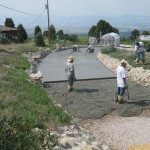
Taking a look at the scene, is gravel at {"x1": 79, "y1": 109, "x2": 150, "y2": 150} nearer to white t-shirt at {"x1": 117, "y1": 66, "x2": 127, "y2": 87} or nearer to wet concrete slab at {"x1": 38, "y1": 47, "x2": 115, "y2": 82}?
white t-shirt at {"x1": 117, "y1": 66, "x2": 127, "y2": 87}

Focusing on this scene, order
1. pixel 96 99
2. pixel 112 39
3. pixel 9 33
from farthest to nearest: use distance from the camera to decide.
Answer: pixel 9 33, pixel 112 39, pixel 96 99

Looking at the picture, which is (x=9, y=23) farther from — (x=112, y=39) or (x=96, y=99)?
(x=96, y=99)

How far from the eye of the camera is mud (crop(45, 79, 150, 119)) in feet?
47.6

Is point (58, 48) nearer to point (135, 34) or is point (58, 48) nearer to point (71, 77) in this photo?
point (71, 77)

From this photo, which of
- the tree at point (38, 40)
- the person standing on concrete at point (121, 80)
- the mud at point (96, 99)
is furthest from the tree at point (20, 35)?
the person standing on concrete at point (121, 80)

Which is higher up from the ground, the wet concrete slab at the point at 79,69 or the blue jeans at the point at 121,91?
the blue jeans at the point at 121,91

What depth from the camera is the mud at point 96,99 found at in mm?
14508

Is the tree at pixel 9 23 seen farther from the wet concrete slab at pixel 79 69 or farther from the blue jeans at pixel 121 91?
the blue jeans at pixel 121 91

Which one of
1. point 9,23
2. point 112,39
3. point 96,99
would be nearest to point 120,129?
point 96,99

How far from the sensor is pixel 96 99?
1634 centimetres

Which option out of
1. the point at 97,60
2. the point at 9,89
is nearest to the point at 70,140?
the point at 9,89

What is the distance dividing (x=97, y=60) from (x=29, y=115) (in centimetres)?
2053

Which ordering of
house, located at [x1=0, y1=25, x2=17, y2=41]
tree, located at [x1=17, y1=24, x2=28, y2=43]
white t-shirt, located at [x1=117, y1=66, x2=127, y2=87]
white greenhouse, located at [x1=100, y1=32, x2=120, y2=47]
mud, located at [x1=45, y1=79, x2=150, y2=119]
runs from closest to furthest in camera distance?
mud, located at [x1=45, y1=79, x2=150, y2=119]
white t-shirt, located at [x1=117, y1=66, x2=127, y2=87]
white greenhouse, located at [x1=100, y1=32, x2=120, y2=47]
house, located at [x1=0, y1=25, x2=17, y2=41]
tree, located at [x1=17, y1=24, x2=28, y2=43]

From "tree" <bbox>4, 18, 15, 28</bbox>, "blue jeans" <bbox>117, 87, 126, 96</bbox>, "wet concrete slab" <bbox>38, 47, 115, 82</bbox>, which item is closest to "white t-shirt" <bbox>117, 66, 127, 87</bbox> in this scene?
"blue jeans" <bbox>117, 87, 126, 96</bbox>
